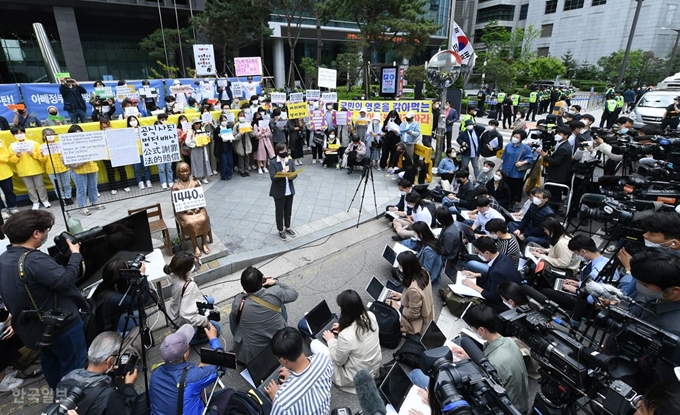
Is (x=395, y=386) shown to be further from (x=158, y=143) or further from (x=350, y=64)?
(x=350, y=64)

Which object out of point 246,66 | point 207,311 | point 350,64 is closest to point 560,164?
point 207,311

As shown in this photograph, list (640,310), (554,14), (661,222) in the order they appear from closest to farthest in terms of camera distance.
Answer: (640,310) < (661,222) < (554,14)

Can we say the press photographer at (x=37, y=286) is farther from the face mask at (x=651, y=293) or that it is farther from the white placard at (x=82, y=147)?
the face mask at (x=651, y=293)

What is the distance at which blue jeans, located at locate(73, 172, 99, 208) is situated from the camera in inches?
314

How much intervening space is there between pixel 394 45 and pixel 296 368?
86.8 feet

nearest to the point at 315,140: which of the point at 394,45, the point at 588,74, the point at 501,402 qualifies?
the point at 501,402

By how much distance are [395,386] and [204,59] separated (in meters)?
17.4

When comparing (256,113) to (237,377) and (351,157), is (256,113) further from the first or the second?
(237,377)

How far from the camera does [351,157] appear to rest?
11.5 meters

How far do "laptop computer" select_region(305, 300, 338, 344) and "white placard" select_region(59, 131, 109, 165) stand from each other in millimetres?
5917

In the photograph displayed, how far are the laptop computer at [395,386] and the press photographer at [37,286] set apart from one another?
3094 mm

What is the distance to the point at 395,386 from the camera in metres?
3.67

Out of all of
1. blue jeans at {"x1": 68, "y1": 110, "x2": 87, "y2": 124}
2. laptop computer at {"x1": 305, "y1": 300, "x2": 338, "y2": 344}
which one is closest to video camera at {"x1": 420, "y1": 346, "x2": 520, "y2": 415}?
laptop computer at {"x1": 305, "y1": 300, "x2": 338, "y2": 344}

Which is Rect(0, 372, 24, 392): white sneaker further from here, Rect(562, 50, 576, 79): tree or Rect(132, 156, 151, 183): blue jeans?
Rect(562, 50, 576, 79): tree
